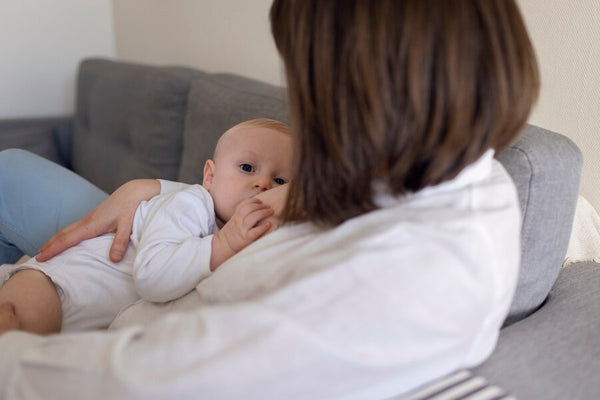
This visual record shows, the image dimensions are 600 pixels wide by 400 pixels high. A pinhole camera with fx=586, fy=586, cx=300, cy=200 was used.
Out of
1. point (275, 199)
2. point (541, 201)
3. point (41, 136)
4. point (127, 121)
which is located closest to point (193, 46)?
point (127, 121)

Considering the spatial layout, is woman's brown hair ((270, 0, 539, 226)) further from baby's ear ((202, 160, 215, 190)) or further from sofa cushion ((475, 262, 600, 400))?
baby's ear ((202, 160, 215, 190))

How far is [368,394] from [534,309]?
42cm

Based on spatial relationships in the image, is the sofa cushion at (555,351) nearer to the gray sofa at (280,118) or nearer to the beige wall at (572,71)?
the gray sofa at (280,118)

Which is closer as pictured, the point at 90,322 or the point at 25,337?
the point at 25,337

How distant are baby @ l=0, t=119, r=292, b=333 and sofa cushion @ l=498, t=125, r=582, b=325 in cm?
38

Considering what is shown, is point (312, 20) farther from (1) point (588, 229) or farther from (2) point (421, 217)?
(1) point (588, 229)

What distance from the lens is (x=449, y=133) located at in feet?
2.23

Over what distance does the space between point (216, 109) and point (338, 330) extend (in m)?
1.14

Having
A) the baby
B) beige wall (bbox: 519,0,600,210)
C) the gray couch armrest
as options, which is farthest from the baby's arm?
the gray couch armrest

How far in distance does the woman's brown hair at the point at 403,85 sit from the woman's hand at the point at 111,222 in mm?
523

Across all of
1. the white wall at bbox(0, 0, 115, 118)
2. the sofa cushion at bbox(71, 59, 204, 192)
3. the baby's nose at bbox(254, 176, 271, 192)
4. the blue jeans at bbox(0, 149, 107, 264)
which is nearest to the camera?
the baby's nose at bbox(254, 176, 271, 192)

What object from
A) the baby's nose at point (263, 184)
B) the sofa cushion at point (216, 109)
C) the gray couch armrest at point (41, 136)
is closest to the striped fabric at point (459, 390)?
the baby's nose at point (263, 184)

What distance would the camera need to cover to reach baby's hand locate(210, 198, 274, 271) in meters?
0.91

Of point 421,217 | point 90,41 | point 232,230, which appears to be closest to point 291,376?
point 421,217
